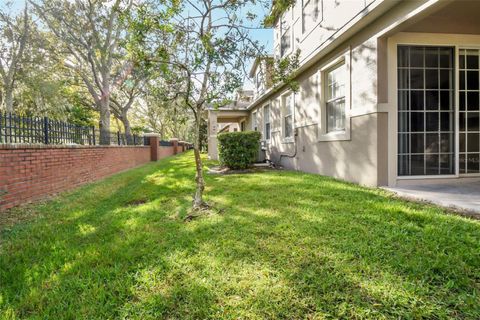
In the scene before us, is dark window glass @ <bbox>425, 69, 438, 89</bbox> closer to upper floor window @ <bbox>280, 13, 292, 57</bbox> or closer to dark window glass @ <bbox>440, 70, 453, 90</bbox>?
dark window glass @ <bbox>440, 70, 453, 90</bbox>

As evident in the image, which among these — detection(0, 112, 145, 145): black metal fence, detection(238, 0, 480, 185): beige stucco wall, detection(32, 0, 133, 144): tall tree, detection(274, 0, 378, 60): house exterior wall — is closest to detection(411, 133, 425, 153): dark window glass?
detection(238, 0, 480, 185): beige stucco wall

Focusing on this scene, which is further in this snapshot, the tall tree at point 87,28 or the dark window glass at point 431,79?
the tall tree at point 87,28

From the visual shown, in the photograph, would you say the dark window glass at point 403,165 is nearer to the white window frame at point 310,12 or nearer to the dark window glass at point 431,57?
the dark window glass at point 431,57

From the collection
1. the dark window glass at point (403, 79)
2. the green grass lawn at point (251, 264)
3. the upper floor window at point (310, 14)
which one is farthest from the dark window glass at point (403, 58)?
the green grass lawn at point (251, 264)

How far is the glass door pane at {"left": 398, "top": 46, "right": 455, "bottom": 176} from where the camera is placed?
4.92 metres

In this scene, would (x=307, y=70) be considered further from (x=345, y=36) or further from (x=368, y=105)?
(x=368, y=105)

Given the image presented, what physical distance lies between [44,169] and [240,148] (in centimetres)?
521

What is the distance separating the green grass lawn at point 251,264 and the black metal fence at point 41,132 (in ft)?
5.07

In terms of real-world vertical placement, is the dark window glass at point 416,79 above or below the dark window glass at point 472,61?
below

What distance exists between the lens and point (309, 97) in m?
7.38

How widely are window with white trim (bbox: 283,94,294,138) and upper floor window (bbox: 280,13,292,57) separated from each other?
1780 mm

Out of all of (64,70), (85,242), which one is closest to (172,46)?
(85,242)

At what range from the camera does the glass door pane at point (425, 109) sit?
4918mm

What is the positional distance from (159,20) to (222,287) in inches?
147
